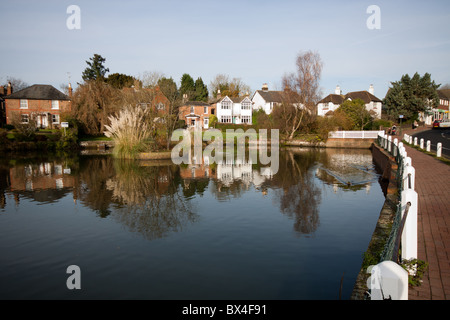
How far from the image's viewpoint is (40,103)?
4953cm

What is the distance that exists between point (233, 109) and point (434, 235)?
59706 mm

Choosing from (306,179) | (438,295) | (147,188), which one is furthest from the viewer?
(306,179)

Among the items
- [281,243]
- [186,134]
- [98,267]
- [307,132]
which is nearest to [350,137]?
[307,132]

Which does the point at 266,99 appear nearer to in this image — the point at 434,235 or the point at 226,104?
the point at 226,104

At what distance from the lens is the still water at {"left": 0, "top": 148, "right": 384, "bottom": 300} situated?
6.32 meters

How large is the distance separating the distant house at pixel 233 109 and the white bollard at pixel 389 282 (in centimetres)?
6166

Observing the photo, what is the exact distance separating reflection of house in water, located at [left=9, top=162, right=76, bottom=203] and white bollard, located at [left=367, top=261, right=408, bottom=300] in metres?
13.6

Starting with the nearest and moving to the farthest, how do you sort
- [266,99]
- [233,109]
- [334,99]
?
[233,109], [334,99], [266,99]

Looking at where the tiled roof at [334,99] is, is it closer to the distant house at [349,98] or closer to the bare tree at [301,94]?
the distant house at [349,98]

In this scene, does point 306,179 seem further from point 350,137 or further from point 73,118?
point 73,118

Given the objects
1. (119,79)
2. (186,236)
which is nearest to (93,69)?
A: (119,79)
